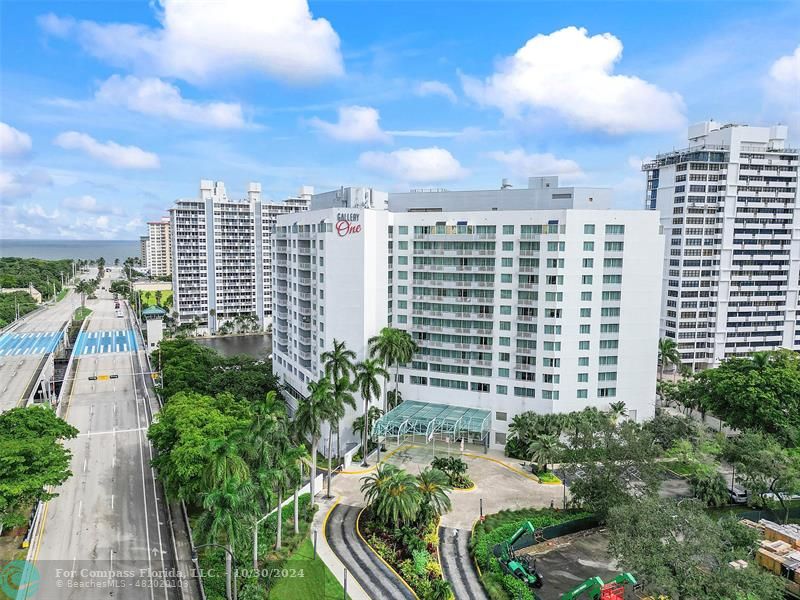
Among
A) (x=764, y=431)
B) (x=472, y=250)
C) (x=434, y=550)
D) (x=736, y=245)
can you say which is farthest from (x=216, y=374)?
(x=736, y=245)

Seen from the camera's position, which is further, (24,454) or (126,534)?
(126,534)

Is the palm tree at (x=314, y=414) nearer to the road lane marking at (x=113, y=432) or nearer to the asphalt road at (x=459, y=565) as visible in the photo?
the asphalt road at (x=459, y=565)

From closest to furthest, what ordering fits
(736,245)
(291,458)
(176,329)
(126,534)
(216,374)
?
1. (291,458)
2. (126,534)
3. (216,374)
4. (736,245)
5. (176,329)

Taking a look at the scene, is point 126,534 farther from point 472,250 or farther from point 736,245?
point 736,245

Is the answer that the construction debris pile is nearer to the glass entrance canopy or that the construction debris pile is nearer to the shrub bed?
the shrub bed

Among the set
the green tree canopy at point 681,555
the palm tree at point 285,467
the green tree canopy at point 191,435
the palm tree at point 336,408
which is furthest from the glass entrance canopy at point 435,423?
the green tree canopy at point 681,555

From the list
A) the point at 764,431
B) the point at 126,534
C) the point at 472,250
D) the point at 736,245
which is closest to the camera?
the point at 126,534

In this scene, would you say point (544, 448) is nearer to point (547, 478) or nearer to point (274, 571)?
point (547, 478)
